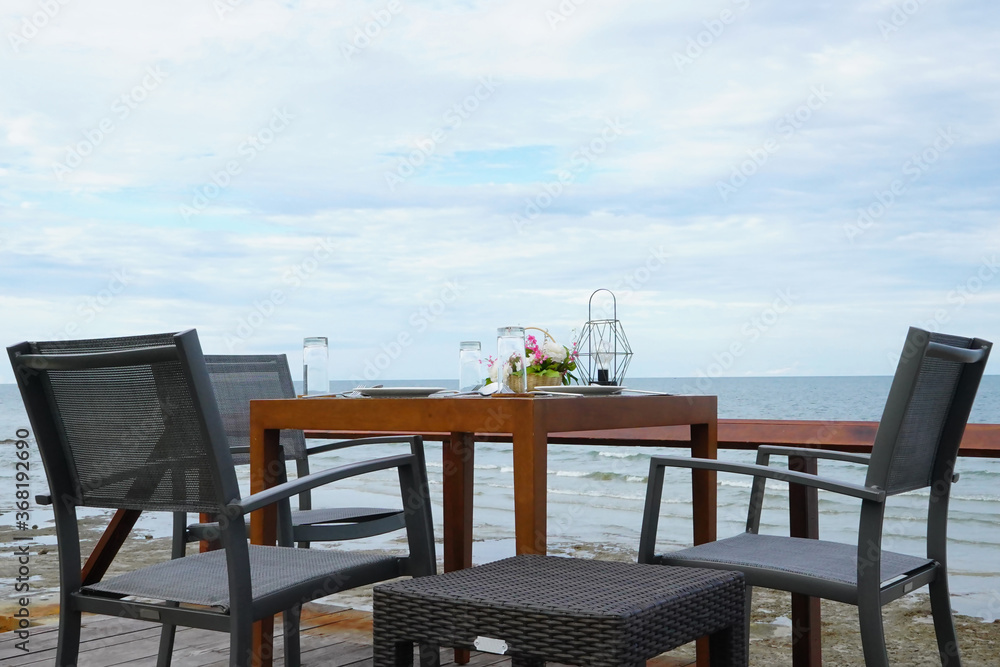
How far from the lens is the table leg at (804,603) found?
2229 mm

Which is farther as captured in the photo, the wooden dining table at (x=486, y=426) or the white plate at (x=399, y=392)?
the white plate at (x=399, y=392)

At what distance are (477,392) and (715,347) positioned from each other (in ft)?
76.3

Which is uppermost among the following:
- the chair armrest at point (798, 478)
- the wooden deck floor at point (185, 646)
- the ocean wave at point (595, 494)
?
the chair armrest at point (798, 478)

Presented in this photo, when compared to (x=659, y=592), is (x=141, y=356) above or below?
above

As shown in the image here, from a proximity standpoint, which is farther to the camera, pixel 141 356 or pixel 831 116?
pixel 831 116

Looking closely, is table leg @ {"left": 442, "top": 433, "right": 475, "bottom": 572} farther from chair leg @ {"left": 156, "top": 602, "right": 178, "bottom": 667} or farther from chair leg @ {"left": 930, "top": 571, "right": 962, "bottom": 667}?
chair leg @ {"left": 930, "top": 571, "right": 962, "bottom": 667}

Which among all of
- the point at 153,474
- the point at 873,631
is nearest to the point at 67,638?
the point at 153,474

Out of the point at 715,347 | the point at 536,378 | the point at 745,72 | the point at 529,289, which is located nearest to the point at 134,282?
the point at 529,289

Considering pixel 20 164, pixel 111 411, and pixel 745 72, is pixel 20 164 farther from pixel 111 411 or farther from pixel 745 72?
pixel 111 411

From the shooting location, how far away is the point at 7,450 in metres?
22.3

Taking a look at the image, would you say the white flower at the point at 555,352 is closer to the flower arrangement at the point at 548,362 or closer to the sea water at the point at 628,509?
the flower arrangement at the point at 548,362

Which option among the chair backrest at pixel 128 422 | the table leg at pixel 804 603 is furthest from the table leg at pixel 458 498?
the chair backrest at pixel 128 422

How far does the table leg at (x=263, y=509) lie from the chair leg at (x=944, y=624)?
144 centimetres

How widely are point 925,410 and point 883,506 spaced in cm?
25
